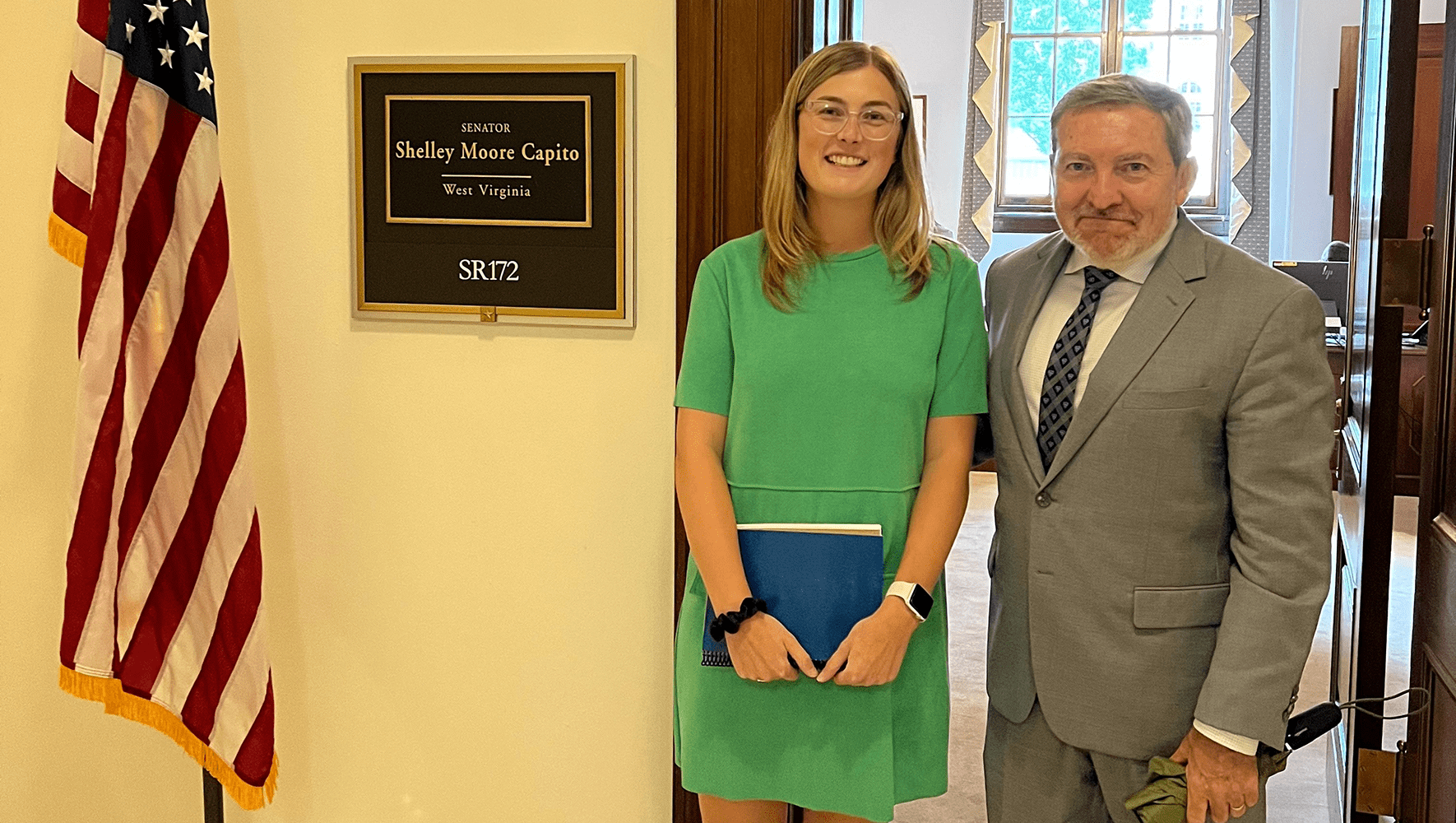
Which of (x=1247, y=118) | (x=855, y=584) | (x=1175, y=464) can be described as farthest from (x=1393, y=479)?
(x=1247, y=118)

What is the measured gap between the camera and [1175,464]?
1.61m

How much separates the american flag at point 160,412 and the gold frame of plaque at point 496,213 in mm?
270

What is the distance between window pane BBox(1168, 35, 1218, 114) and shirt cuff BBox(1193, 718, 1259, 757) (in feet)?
23.8

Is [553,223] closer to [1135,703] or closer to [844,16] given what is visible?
[844,16]

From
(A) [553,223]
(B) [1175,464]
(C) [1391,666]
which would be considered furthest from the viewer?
(C) [1391,666]

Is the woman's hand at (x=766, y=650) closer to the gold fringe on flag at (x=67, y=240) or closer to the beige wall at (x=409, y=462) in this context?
the beige wall at (x=409, y=462)

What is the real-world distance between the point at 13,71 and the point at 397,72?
Result: 0.79 meters

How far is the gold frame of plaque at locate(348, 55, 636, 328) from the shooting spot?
2197mm

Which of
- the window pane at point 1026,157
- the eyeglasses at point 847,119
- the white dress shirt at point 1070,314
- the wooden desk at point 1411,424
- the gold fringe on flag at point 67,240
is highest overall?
the window pane at point 1026,157

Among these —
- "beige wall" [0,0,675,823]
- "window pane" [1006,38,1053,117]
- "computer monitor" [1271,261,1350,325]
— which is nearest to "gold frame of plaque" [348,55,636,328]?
"beige wall" [0,0,675,823]

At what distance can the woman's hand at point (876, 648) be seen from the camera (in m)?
1.70

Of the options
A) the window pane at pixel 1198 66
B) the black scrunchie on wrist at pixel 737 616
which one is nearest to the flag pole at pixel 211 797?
the black scrunchie on wrist at pixel 737 616

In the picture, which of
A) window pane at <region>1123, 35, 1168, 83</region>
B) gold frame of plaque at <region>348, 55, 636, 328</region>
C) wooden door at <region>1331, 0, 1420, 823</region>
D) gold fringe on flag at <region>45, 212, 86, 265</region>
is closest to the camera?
wooden door at <region>1331, 0, 1420, 823</region>

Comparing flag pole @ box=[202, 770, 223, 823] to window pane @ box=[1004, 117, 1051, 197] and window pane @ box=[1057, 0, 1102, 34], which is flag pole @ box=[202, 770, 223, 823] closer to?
window pane @ box=[1004, 117, 1051, 197]
